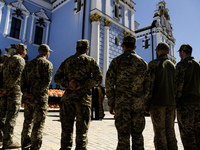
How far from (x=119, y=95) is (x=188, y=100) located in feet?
5.22

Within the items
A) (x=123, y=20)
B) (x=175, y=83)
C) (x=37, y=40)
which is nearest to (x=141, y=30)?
(x=123, y=20)

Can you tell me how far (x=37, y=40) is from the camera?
18.4m

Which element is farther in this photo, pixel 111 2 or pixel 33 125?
pixel 111 2

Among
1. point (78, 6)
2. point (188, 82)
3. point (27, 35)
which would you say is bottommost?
point (188, 82)

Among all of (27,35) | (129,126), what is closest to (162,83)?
(129,126)

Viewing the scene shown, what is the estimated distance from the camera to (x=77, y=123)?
2.56m

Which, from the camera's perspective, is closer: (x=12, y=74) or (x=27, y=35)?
(x=12, y=74)

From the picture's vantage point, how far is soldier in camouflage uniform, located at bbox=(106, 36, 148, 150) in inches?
93.5

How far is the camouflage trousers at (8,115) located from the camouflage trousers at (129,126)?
7.95ft

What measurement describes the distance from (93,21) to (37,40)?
7681mm

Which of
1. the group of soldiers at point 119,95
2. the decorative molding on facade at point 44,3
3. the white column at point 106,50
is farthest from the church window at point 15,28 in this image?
the group of soldiers at point 119,95

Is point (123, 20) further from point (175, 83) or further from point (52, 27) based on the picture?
point (175, 83)

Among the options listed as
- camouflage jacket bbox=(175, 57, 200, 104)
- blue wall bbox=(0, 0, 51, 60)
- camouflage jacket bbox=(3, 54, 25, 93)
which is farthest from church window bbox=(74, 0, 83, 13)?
camouflage jacket bbox=(175, 57, 200, 104)

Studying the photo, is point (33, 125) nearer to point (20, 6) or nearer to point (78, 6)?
point (78, 6)
